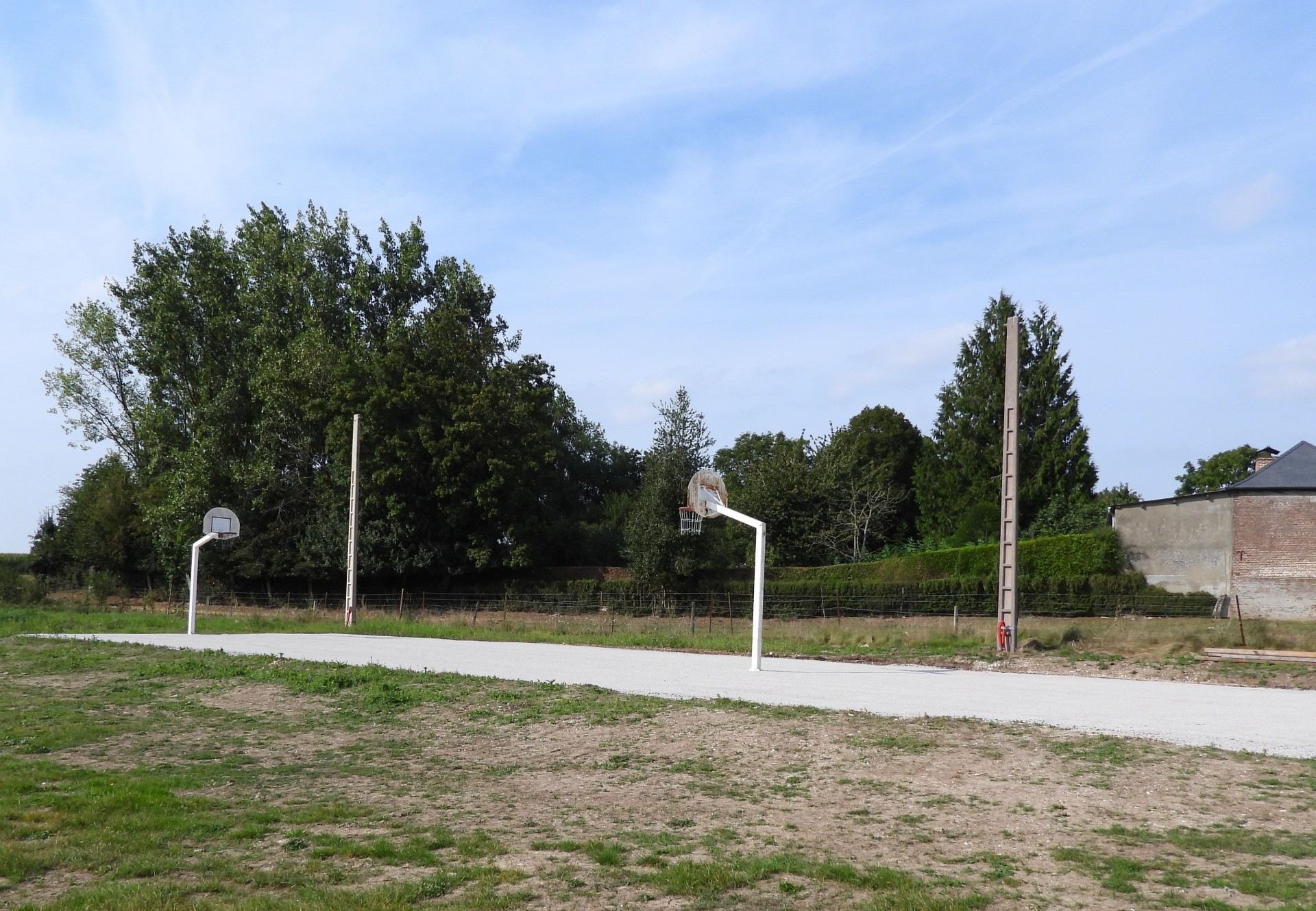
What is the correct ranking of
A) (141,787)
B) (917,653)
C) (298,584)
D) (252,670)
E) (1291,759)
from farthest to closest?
1. (298,584)
2. (917,653)
3. (252,670)
4. (1291,759)
5. (141,787)

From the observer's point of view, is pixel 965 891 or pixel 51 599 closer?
pixel 965 891

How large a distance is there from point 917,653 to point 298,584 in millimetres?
34777

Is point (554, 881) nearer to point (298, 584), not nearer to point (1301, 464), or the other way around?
point (1301, 464)

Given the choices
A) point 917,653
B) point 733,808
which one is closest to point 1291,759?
point 733,808

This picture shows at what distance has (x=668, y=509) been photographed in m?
40.8

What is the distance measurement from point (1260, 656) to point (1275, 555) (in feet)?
68.9

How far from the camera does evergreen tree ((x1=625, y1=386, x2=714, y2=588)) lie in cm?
4062

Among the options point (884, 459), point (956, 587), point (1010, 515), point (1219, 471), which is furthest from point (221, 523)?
point (1219, 471)

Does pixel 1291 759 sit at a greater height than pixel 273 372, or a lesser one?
lesser

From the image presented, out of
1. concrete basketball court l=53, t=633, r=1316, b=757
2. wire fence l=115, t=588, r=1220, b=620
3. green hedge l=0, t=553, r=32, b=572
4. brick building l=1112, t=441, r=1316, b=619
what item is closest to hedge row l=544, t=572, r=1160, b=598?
wire fence l=115, t=588, r=1220, b=620

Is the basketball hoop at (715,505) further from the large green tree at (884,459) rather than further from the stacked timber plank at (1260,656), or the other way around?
the large green tree at (884,459)

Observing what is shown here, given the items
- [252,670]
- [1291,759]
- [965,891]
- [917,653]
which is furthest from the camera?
[917,653]

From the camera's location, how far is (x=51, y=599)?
42.6 m

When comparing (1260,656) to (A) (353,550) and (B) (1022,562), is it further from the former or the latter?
(A) (353,550)
